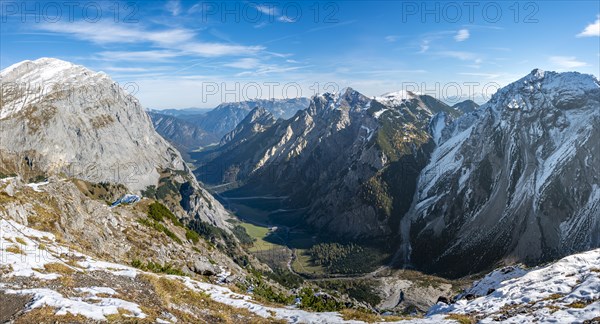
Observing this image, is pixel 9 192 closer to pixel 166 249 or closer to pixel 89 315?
pixel 166 249

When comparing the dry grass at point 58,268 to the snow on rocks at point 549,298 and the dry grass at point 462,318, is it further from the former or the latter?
the snow on rocks at point 549,298

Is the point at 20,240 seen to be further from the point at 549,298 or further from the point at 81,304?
the point at 549,298

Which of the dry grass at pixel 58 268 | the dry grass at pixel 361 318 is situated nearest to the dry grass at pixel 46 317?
the dry grass at pixel 58 268

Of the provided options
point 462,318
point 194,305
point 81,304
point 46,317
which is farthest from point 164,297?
point 462,318

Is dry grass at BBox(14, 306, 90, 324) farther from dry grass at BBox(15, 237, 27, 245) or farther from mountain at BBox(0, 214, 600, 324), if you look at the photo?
dry grass at BBox(15, 237, 27, 245)

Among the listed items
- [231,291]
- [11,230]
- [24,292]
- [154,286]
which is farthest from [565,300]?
[11,230]

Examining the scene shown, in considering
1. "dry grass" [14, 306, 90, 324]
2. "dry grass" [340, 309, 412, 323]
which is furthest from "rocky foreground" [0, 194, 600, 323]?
"dry grass" [340, 309, 412, 323]

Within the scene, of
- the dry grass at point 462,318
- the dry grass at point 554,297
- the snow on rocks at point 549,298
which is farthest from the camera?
the dry grass at point 554,297

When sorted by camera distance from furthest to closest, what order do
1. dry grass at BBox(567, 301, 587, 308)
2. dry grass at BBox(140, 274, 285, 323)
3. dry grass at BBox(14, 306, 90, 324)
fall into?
1. dry grass at BBox(140, 274, 285, 323)
2. dry grass at BBox(567, 301, 587, 308)
3. dry grass at BBox(14, 306, 90, 324)
